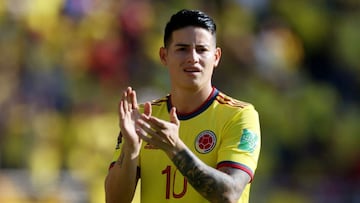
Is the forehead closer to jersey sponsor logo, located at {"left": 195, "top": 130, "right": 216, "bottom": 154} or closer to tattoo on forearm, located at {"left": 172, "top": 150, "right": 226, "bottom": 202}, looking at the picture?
jersey sponsor logo, located at {"left": 195, "top": 130, "right": 216, "bottom": 154}

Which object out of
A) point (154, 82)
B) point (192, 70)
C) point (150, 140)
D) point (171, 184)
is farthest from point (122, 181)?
point (154, 82)

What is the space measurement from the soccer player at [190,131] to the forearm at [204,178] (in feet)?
0.21

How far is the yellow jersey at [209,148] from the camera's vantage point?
456 centimetres

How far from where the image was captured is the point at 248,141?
15.1 feet

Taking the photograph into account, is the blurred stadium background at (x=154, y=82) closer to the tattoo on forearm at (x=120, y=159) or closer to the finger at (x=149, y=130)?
the tattoo on forearm at (x=120, y=159)

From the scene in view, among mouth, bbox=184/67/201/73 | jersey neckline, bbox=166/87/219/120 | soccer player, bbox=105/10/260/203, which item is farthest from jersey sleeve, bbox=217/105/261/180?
mouth, bbox=184/67/201/73

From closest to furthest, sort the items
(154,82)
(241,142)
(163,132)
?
(163,132), (241,142), (154,82)

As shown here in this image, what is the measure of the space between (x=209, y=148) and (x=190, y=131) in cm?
16

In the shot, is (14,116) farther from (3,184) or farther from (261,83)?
(261,83)

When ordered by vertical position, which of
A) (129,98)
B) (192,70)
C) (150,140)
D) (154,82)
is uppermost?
(154,82)

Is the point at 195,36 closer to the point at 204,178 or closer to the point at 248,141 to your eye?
the point at 248,141

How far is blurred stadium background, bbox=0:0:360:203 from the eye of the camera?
1029 cm

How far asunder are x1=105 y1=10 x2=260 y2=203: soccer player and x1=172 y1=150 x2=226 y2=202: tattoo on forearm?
8cm

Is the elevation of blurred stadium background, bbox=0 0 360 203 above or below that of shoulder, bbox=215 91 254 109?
above
